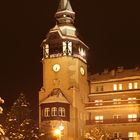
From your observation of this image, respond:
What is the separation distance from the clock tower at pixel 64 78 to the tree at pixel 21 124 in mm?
13059

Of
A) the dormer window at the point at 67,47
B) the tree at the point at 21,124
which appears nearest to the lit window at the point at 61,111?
the dormer window at the point at 67,47

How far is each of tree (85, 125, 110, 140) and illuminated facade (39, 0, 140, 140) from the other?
1983mm

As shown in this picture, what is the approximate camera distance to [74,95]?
106 meters

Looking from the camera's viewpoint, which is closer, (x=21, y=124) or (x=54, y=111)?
(x=21, y=124)

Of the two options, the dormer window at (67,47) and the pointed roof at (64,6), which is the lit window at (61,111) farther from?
the pointed roof at (64,6)

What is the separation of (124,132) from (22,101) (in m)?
25.1

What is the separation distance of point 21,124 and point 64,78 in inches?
891

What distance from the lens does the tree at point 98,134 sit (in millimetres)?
98812

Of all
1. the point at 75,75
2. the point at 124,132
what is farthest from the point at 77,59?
the point at 124,132

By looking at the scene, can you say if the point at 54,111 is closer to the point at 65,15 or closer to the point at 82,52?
the point at 82,52

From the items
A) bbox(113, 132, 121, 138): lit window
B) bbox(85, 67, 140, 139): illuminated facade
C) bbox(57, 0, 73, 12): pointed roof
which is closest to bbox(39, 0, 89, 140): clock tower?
bbox(57, 0, 73, 12): pointed roof

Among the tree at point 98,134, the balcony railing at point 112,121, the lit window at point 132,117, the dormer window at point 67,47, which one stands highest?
the dormer window at point 67,47

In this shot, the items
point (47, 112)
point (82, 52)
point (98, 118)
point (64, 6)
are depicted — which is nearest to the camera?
point (47, 112)

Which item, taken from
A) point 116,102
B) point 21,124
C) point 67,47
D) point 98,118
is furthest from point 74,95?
point 21,124
